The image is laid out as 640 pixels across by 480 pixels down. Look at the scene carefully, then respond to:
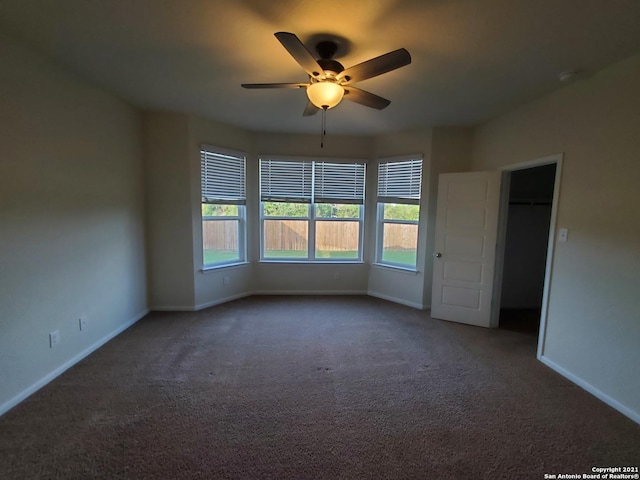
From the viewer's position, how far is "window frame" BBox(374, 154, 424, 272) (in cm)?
423

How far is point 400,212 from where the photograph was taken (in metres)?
4.48

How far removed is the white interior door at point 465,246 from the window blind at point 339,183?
4.34 feet

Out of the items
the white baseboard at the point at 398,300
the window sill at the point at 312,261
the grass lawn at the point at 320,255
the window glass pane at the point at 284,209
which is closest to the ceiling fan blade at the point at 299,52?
the window glass pane at the point at 284,209

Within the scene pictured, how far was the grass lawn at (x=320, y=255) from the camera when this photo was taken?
167 inches

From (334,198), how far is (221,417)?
3.41 m

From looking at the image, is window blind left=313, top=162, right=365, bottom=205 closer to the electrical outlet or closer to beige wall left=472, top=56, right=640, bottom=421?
beige wall left=472, top=56, right=640, bottom=421

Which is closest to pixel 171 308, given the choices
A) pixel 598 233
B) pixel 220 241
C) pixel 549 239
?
→ pixel 220 241

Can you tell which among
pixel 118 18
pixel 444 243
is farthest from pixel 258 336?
pixel 118 18

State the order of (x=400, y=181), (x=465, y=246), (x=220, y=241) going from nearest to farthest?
(x=465, y=246) < (x=220, y=241) < (x=400, y=181)

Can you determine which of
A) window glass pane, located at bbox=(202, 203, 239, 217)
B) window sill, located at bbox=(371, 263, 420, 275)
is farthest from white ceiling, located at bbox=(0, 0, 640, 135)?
window sill, located at bbox=(371, 263, 420, 275)

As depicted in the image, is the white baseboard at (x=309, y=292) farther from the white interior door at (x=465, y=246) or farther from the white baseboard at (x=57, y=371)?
the white baseboard at (x=57, y=371)

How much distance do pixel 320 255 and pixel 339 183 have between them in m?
1.22

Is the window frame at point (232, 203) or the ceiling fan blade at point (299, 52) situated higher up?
the ceiling fan blade at point (299, 52)

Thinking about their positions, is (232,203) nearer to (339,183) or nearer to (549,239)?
(339,183)
